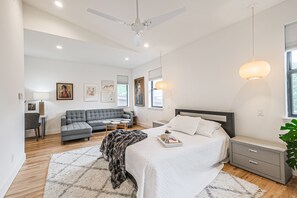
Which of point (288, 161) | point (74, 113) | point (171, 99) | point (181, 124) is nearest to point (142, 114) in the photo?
point (171, 99)

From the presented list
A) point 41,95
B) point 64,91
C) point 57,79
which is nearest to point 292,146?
point 41,95

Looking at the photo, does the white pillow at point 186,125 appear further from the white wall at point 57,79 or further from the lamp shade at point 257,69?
the white wall at point 57,79

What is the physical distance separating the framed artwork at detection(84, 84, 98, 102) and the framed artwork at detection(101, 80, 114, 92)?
31 cm

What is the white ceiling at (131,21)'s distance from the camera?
2.59 metres

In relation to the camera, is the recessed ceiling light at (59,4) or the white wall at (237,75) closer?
the white wall at (237,75)

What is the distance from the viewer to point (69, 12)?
332cm

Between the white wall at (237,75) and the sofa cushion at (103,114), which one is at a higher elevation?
the white wall at (237,75)

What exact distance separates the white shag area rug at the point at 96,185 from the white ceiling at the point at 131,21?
2.97 metres

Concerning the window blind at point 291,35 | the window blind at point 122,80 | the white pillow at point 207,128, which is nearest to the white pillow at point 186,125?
the white pillow at point 207,128

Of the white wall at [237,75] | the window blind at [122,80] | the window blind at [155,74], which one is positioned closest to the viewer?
the white wall at [237,75]

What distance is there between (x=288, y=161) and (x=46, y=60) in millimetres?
6980

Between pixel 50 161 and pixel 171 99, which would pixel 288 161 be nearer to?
pixel 171 99

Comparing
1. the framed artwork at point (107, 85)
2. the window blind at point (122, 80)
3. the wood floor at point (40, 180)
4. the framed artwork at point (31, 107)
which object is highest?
the window blind at point (122, 80)

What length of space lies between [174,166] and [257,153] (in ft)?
5.10
